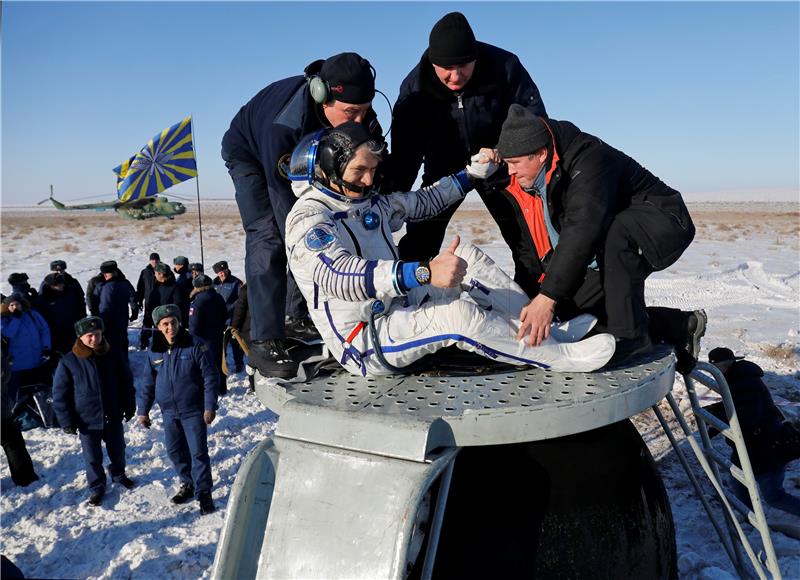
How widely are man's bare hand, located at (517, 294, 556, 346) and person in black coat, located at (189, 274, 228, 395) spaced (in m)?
6.85

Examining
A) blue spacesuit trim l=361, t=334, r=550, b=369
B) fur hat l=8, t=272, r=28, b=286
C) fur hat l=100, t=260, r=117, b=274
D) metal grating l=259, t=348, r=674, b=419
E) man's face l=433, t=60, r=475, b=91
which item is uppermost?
man's face l=433, t=60, r=475, b=91

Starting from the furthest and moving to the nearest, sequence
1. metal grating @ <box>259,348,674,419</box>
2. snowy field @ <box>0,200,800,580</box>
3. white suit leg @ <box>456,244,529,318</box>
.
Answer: snowy field @ <box>0,200,800,580</box>
white suit leg @ <box>456,244,529,318</box>
metal grating @ <box>259,348,674,419</box>

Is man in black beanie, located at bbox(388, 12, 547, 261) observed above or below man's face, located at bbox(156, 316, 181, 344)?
above

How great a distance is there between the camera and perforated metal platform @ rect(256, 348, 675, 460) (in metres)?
2.16

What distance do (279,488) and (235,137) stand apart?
231 centimetres

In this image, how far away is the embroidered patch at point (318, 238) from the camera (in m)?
2.66

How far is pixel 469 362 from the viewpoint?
2.98 metres

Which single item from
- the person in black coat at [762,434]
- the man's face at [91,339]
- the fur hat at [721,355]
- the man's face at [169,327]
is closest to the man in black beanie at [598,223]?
the person in black coat at [762,434]

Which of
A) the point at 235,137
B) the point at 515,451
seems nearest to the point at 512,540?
the point at 515,451

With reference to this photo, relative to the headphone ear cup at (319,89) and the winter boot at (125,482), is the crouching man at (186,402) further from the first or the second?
the headphone ear cup at (319,89)

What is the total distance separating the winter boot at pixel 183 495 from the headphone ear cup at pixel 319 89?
459cm

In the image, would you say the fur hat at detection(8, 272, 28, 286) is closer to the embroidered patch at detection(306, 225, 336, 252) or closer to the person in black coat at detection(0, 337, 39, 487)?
the person in black coat at detection(0, 337, 39, 487)

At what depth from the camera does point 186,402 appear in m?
6.36

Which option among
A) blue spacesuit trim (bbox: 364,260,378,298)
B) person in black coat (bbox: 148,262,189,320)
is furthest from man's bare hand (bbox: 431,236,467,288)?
person in black coat (bbox: 148,262,189,320)
